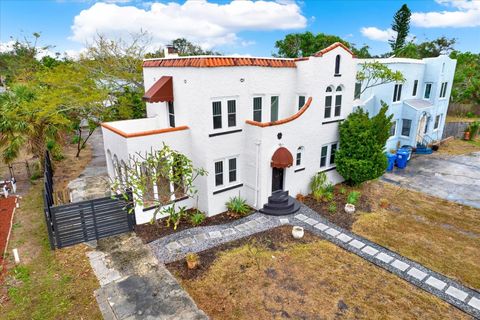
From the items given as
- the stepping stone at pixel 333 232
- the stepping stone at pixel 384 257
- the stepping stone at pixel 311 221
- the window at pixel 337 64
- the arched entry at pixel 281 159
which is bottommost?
the stepping stone at pixel 384 257

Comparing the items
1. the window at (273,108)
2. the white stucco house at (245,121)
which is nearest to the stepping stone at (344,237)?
the white stucco house at (245,121)

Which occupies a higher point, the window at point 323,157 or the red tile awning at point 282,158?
the red tile awning at point 282,158

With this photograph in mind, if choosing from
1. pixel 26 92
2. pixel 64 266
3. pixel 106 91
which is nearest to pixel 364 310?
pixel 64 266

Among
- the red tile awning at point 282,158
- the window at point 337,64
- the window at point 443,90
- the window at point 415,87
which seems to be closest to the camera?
the red tile awning at point 282,158

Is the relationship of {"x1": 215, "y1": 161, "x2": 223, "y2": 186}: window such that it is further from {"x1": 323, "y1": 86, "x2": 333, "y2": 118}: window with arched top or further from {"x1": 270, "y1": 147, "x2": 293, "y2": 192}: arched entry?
{"x1": 323, "y1": 86, "x2": 333, "y2": 118}: window with arched top

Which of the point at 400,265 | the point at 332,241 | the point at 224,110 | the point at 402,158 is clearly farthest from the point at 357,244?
the point at 402,158

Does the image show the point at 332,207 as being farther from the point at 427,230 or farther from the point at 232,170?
the point at 232,170

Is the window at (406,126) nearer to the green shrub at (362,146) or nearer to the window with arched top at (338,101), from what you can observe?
the green shrub at (362,146)
